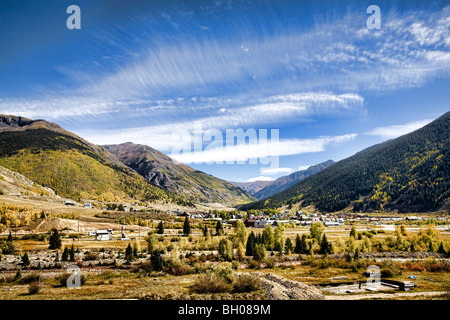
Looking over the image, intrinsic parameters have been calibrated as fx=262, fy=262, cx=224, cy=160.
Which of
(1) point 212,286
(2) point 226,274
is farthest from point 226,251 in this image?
(1) point 212,286

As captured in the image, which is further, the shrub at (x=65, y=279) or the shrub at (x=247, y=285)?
the shrub at (x=65, y=279)

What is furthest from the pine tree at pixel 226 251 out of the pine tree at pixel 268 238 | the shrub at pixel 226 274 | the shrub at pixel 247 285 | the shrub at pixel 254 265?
the shrub at pixel 247 285

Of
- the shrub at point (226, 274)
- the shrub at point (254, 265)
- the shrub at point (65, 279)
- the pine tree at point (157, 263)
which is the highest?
the shrub at point (226, 274)

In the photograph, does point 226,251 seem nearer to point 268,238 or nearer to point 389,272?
point 268,238

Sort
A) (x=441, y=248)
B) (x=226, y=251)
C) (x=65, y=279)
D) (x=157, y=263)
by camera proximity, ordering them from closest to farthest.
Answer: (x=65, y=279) < (x=157, y=263) < (x=226, y=251) < (x=441, y=248)

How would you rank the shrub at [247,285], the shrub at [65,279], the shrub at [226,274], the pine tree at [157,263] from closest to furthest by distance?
the shrub at [247,285], the shrub at [226,274], the shrub at [65,279], the pine tree at [157,263]

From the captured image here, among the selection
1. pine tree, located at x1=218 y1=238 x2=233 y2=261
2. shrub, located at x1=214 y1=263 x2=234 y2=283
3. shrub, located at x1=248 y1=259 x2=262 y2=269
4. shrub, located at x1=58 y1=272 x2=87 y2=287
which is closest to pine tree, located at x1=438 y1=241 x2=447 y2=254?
shrub, located at x1=248 y1=259 x2=262 y2=269

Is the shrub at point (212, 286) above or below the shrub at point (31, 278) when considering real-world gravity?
above

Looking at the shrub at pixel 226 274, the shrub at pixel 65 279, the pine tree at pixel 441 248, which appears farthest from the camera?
the pine tree at pixel 441 248

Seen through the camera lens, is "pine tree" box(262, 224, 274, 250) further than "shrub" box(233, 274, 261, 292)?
Yes

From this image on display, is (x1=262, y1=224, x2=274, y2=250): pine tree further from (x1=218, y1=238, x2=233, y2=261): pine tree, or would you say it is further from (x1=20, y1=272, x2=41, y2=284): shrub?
(x1=20, y1=272, x2=41, y2=284): shrub

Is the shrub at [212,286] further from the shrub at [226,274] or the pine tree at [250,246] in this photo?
the pine tree at [250,246]

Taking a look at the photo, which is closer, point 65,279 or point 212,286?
point 212,286
